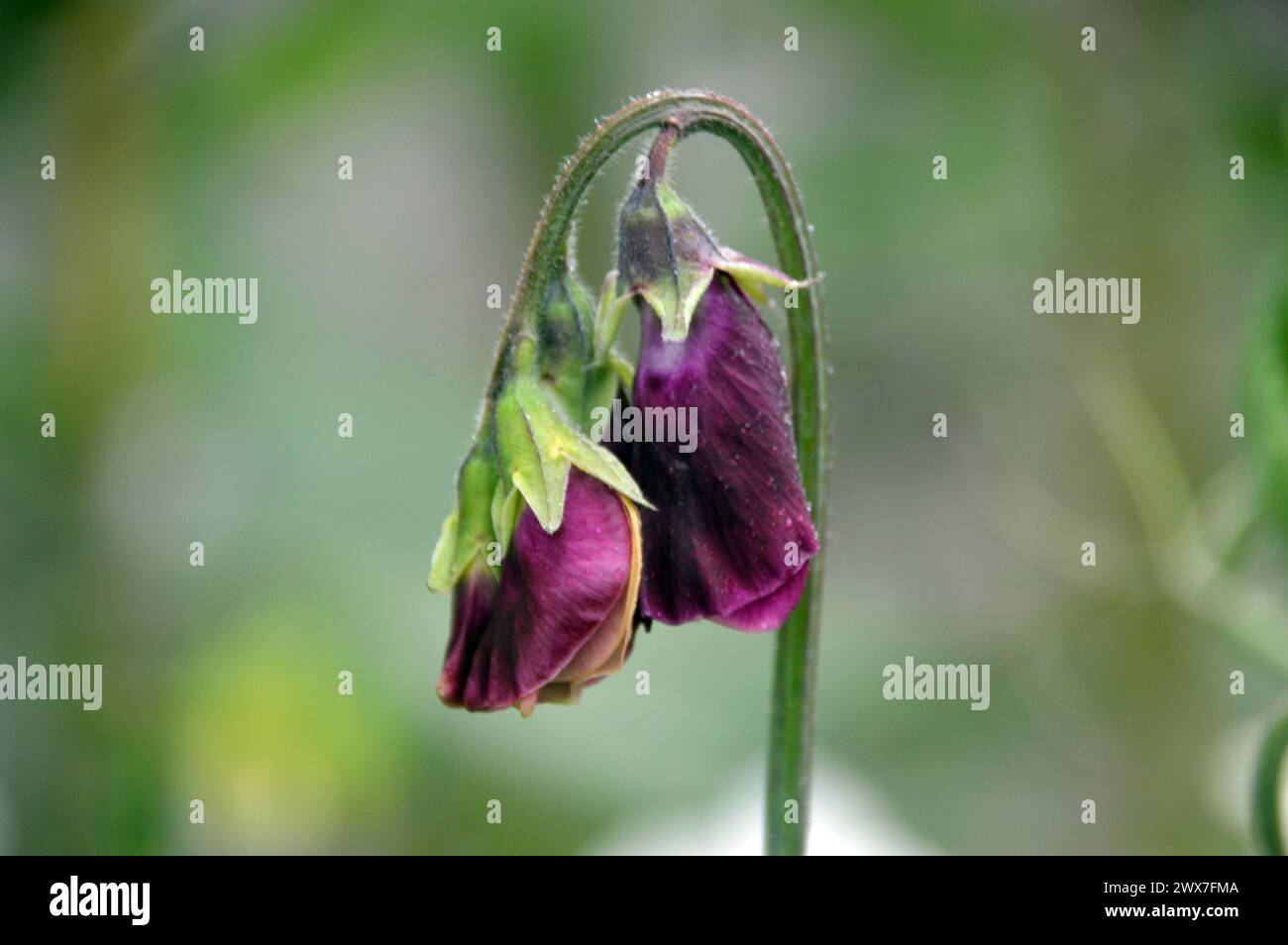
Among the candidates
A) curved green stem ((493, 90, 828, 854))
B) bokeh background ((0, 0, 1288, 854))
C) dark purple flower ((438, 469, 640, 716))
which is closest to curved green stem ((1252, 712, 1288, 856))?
bokeh background ((0, 0, 1288, 854))

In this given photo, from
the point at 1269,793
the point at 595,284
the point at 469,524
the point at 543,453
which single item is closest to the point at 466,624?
the point at 469,524

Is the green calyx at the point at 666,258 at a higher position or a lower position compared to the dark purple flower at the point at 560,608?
higher

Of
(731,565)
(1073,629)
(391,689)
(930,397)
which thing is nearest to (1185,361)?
(1073,629)

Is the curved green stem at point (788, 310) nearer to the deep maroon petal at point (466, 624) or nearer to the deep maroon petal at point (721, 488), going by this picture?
the deep maroon petal at point (721, 488)

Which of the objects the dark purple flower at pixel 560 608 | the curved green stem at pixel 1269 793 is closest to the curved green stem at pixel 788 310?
the dark purple flower at pixel 560 608

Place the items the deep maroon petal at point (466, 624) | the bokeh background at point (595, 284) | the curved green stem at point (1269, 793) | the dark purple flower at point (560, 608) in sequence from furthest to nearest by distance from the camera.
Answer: the bokeh background at point (595, 284), the curved green stem at point (1269, 793), the deep maroon petal at point (466, 624), the dark purple flower at point (560, 608)

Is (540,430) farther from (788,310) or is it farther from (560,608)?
(788,310)
